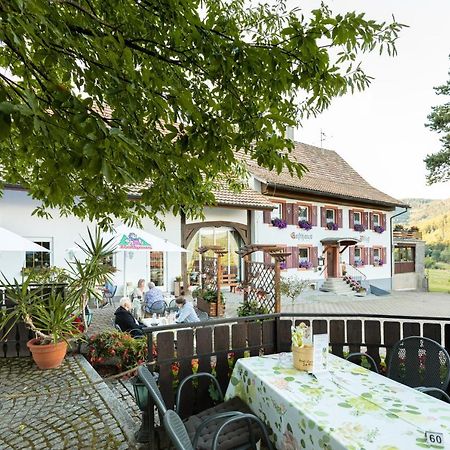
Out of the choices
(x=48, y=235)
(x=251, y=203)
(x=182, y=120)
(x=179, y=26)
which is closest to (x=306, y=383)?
(x=182, y=120)

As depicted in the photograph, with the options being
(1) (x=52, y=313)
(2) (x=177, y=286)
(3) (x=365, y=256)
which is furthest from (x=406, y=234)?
(1) (x=52, y=313)

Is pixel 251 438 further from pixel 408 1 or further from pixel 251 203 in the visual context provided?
pixel 251 203

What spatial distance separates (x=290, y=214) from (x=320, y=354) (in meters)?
15.4

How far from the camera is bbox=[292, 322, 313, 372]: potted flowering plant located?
2.85 metres

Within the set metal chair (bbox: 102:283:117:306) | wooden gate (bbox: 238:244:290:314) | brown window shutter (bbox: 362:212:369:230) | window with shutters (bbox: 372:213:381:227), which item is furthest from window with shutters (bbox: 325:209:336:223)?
metal chair (bbox: 102:283:117:306)

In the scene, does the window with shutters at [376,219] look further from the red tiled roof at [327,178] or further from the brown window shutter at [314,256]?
the brown window shutter at [314,256]

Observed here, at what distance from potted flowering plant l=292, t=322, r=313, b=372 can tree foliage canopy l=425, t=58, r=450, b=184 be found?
2166 cm

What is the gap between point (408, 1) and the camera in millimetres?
5539

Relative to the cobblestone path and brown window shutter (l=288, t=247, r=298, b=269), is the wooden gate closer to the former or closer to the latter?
the cobblestone path

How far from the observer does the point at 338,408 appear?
219 cm

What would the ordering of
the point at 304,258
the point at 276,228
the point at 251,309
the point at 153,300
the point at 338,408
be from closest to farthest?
the point at 338,408, the point at 153,300, the point at 251,309, the point at 276,228, the point at 304,258

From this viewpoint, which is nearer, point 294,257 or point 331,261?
point 294,257

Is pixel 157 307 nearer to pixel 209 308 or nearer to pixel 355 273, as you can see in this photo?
pixel 209 308

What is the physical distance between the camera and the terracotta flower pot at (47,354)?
5.02 meters
